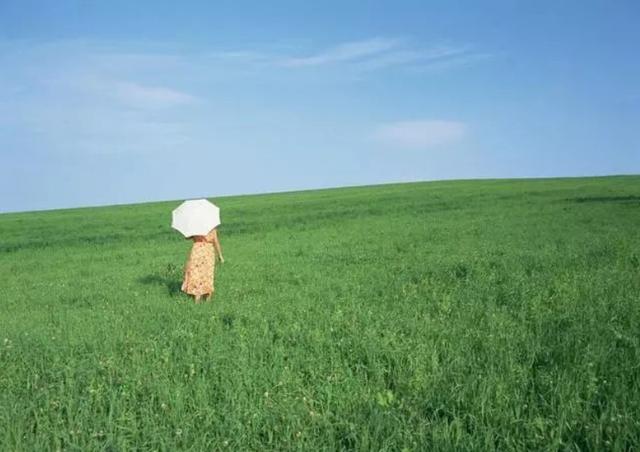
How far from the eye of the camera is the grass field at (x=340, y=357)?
5539 millimetres

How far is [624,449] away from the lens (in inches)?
191

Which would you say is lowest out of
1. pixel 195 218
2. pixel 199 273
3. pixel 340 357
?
pixel 340 357

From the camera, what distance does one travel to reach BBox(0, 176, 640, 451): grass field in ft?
18.2

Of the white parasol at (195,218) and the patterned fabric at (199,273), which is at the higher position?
the white parasol at (195,218)

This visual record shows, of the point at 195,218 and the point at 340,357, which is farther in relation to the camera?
the point at 195,218

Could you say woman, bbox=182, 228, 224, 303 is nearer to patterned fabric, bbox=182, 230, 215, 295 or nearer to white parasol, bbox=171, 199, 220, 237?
patterned fabric, bbox=182, 230, 215, 295

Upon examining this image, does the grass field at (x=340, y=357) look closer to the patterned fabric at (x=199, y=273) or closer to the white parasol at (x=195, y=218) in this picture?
the patterned fabric at (x=199, y=273)

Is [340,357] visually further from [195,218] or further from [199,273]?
[195,218]

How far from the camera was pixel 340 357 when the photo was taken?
7.68 meters

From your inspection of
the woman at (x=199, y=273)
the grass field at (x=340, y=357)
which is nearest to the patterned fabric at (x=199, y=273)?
the woman at (x=199, y=273)

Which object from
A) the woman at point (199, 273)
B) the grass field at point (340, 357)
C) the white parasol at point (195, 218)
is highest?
the white parasol at point (195, 218)

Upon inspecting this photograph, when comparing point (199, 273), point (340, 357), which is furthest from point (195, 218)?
point (340, 357)

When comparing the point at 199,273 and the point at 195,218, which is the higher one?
the point at 195,218

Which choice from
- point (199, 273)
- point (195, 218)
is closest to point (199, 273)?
point (199, 273)
